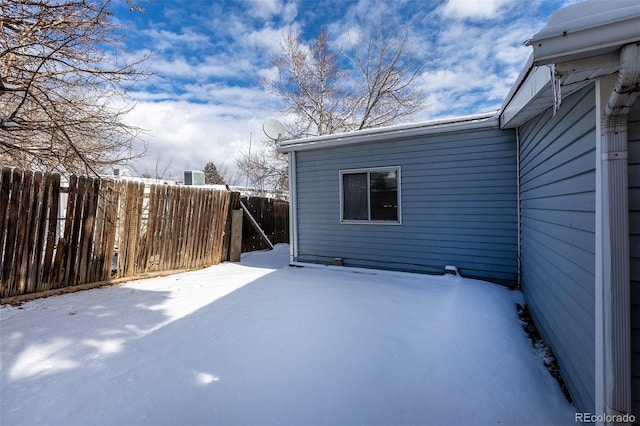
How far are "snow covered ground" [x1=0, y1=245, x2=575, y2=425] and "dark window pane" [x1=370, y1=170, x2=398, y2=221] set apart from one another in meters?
1.81

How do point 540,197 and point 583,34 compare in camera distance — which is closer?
point 583,34

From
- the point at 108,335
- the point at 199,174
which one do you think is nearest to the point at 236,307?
the point at 108,335

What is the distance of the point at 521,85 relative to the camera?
9.32ft

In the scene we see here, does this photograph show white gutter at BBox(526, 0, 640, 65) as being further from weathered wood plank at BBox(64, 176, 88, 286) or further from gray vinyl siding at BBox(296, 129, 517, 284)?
weathered wood plank at BBox(64, 176, 88, 286)

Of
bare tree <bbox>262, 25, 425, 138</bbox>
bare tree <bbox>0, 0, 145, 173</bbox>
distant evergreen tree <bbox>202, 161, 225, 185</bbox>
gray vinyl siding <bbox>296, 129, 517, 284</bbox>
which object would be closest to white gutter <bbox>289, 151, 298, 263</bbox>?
gray vinyl siding <bbox>296, 129, 517, 284</bbox>

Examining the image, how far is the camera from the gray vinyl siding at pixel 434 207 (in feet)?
15.2

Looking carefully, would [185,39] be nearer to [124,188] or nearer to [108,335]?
[124,188]

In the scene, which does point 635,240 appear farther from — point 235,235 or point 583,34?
point 235,235

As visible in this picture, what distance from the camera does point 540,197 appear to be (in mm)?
3141

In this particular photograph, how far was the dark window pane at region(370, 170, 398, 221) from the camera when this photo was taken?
552 cm

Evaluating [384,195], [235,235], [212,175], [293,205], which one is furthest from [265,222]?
[212,175]

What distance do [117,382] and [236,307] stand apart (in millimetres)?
1620

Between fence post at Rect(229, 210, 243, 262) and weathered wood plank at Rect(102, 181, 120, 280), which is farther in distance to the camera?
fence post at Rect(229, 210, 243, 262)

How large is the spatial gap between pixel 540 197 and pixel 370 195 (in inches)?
116
